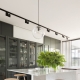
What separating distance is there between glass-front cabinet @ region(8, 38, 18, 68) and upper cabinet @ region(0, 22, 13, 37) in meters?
0.26

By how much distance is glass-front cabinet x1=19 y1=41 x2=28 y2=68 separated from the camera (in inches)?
242

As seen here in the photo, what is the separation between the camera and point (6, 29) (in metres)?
5.57

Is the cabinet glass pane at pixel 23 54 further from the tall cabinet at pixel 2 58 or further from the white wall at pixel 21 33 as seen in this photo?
the tall cabinet at pixel 2 58

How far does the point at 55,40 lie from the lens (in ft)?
31.2

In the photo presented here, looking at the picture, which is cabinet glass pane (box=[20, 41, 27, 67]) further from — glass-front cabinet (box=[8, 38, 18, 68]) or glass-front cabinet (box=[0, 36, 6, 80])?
glass-front cabinet (box=[0, 36, 6, 80])

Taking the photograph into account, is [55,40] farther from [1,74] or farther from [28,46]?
[1,74]

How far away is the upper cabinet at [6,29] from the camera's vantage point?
5.37 m

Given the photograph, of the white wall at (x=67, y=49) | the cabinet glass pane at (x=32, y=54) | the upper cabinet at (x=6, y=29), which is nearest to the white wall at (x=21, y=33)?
the upper cabinet at (x=6, y=29)

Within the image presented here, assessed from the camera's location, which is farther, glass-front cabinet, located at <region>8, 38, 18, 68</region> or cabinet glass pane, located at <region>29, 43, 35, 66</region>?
cabinet glass pane, located at <region>29, 43, 35, 66</region>

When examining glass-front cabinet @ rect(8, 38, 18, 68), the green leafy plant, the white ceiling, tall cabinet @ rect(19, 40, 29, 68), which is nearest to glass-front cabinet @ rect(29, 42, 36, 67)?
tall cabinet @ rect(19, 40, 29, 68)

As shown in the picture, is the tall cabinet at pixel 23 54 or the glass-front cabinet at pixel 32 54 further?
the glass-front cabinet at pixel 32 54

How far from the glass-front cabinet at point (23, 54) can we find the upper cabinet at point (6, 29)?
75cm

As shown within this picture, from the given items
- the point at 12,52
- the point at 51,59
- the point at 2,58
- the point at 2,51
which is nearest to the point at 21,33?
the point at 12,52

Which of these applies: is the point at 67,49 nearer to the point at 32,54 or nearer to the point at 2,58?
the point at 32,54
